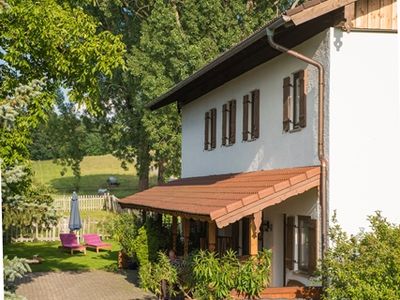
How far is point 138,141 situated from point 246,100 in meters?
20.1

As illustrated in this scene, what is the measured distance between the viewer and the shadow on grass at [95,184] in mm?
63525

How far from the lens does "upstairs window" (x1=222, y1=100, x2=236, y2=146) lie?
57.3 ft

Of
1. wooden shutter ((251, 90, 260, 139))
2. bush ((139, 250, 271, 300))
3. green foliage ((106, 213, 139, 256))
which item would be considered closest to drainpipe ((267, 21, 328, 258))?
bush ((139, 250, 271, 300))

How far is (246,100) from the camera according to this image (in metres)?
16.2

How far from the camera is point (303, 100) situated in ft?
42.0

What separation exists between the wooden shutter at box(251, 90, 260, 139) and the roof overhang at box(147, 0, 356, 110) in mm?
709

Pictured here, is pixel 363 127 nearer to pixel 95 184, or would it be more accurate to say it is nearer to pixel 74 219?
pixel 74 219

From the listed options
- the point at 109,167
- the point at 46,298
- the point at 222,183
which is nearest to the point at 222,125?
the point at 222,183

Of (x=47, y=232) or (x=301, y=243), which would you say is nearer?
(x=301, y=243)

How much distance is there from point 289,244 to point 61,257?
1463cm

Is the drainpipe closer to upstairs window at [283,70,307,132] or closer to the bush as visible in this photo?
upstairs window at [283,70,307,132]

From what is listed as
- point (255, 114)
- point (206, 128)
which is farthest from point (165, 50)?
point (255, 114)

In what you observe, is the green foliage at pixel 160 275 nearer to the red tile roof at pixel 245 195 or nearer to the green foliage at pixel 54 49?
the red tile roof at pixel 245 195

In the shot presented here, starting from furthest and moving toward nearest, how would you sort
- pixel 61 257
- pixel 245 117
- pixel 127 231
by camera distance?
pixel 61 257
pixel 127 231
pixel 245 117
